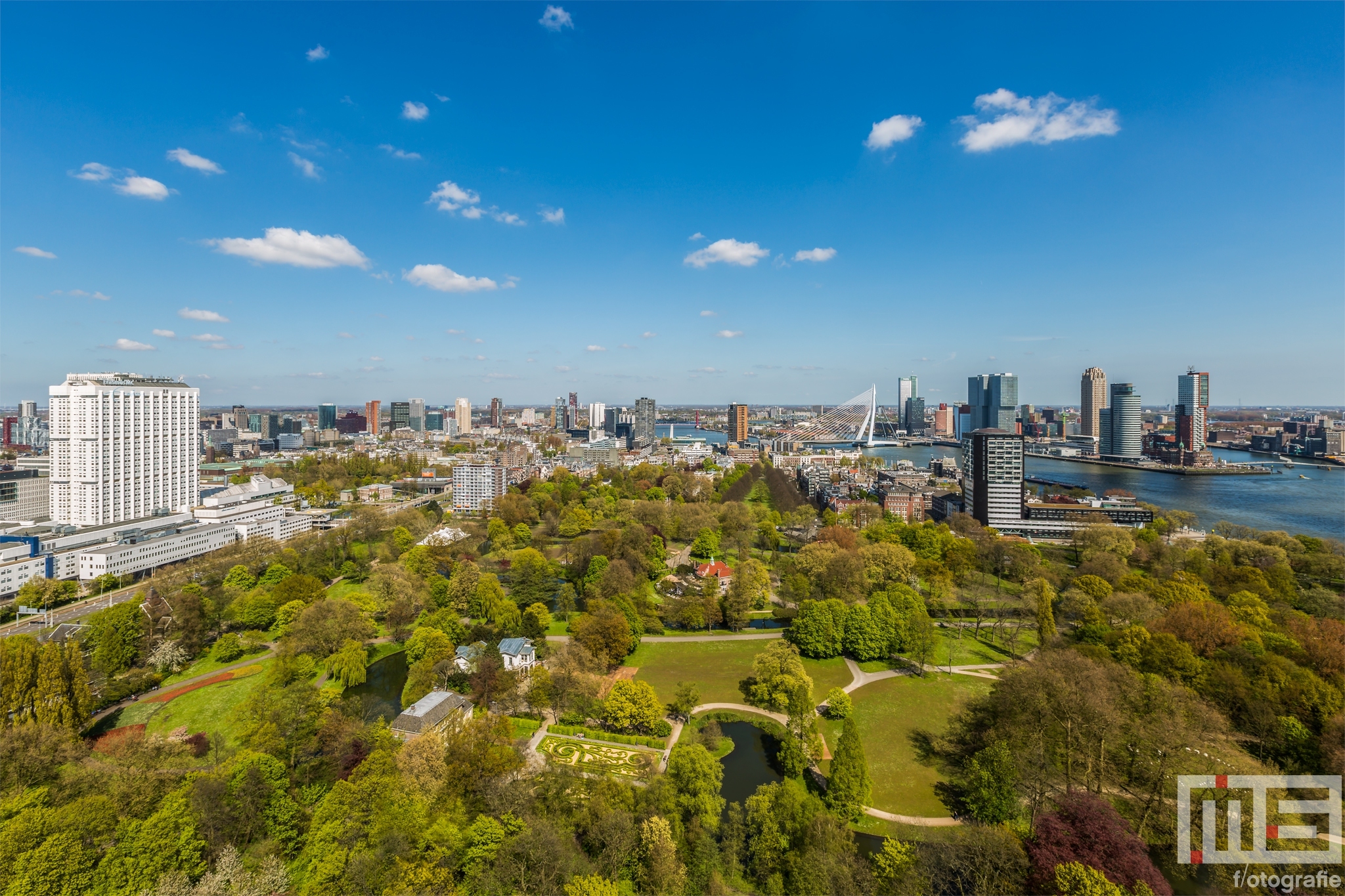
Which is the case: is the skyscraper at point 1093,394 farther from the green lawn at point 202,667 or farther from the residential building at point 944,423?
the green lawn at point 202,667

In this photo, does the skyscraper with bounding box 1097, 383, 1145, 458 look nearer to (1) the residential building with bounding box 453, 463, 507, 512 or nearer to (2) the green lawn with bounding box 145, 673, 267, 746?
(1) the residential building with bounding box 453, 463, 507, 512

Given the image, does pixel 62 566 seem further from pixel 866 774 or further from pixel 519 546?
pixel 866 774

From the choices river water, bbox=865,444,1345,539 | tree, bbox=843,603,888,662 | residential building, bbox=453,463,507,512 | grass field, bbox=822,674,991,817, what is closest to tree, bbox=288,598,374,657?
grass field, bbox=822,674,991,817

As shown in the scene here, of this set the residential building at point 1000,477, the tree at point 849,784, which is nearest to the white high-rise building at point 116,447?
the tree at point 849,784

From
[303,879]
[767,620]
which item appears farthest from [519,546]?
[303,879]

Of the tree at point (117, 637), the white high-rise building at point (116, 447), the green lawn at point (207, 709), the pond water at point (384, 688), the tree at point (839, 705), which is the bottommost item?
the pond water at point (384, 688)

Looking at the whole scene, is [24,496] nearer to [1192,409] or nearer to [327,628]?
[327,628]
